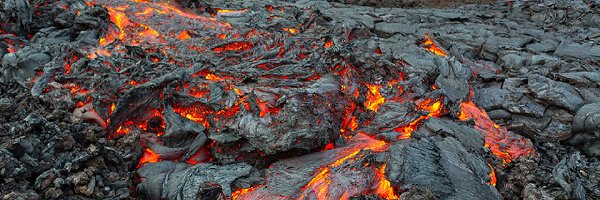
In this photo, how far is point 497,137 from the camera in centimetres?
655

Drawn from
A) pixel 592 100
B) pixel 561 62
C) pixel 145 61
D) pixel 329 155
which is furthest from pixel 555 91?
pixel 145 61

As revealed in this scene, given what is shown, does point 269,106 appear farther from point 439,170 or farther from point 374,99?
point 439,170

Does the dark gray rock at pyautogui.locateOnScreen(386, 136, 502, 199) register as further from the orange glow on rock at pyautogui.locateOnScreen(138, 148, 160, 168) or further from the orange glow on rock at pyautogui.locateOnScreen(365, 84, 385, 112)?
the orange glow on rock at pyautogui.locateOnScreen(138, 148, 160, 168)

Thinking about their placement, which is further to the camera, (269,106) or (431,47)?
(431,47)

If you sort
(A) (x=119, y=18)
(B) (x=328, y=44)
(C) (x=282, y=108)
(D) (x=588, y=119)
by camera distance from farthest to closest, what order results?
(A) (x=119, y=18)
(B) (x=328, y=44)
(D) (x=588, y=119)
(C) (x=282, y=108)

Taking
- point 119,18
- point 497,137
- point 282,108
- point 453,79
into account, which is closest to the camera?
point 282,108

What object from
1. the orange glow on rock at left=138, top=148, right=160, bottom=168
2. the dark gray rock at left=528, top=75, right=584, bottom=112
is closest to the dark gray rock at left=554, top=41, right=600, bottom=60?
the dark gray rock at left=528, top=75, right=584, bottom=112

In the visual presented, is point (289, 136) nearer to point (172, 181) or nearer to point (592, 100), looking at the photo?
point (172, 181)

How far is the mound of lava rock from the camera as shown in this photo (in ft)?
15.8

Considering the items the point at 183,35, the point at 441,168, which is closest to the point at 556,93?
the point at 441,168

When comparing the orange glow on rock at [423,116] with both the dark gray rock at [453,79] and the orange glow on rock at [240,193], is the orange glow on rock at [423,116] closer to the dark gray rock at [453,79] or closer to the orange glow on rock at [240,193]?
the dark gray rock at [453,79]

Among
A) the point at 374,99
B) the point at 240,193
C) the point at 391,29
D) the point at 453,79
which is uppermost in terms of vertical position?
the point at 391,29

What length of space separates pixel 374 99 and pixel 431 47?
9.18ft

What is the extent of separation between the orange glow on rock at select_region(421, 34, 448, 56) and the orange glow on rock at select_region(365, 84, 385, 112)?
240 centimetres
